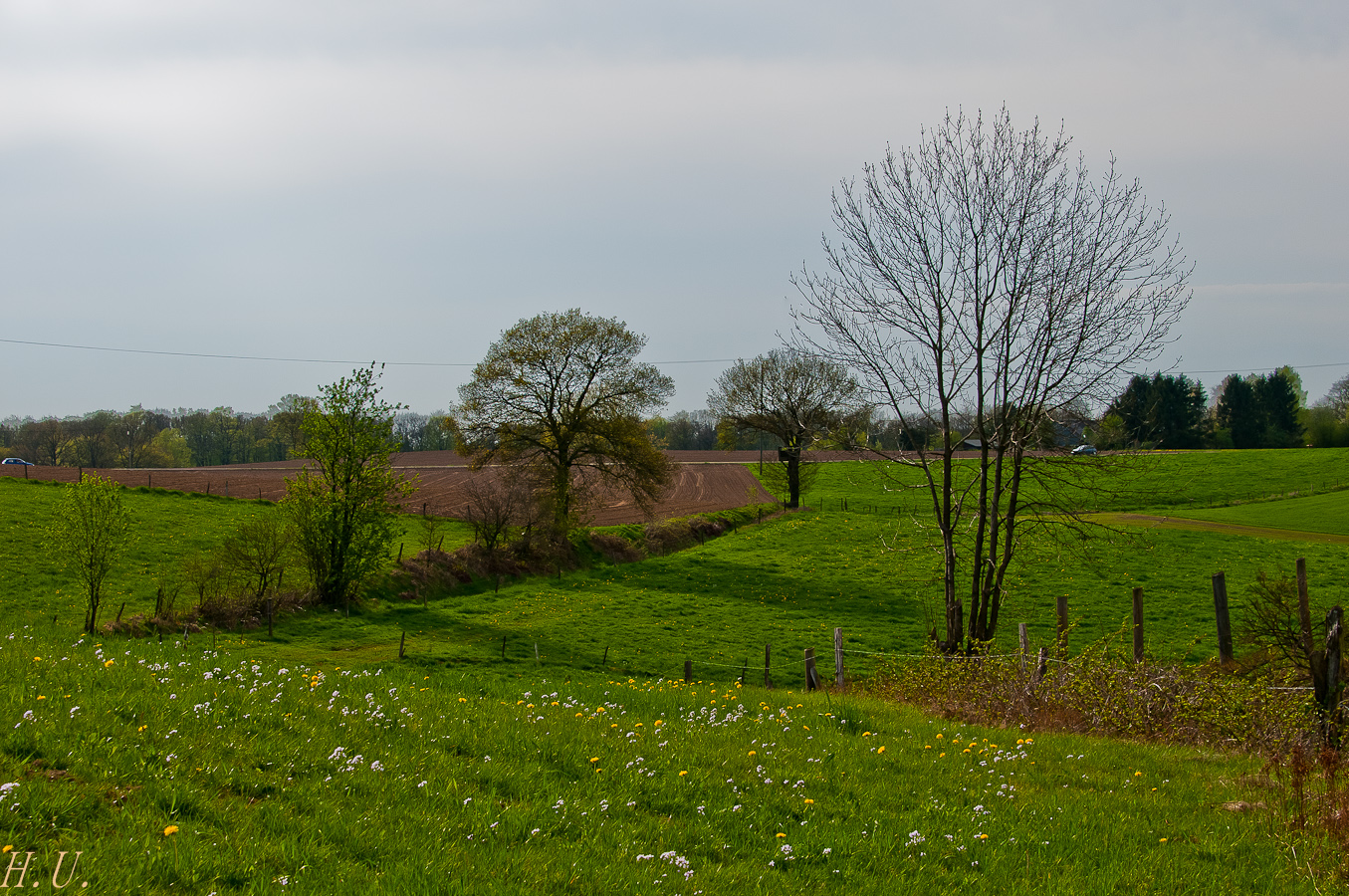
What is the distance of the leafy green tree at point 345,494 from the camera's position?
99.9ft

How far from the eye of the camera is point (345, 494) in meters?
31.3

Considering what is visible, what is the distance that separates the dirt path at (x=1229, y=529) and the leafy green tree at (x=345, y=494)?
3600cm

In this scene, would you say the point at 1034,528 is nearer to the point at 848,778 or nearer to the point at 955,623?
the point at 955,623

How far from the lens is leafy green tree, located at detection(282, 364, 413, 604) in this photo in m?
30.4

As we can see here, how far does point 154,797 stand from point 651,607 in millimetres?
30065

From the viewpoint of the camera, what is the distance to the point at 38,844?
4113 millimetres

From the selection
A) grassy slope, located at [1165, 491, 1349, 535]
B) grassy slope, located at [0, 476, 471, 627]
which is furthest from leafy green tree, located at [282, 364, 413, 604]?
grassy slope, located at [1165, 491, 1349, 535]

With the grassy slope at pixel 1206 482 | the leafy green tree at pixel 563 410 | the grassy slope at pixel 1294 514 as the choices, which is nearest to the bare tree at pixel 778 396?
the grassy slope at pixel 1206 482

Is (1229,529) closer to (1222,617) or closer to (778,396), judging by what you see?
(778,396)

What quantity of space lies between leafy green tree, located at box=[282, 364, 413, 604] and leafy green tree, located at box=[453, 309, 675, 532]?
11.4 meters

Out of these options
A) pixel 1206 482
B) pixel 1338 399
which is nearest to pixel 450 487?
pixel 1206 482

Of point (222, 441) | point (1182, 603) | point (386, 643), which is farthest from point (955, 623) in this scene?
point (222, 441)

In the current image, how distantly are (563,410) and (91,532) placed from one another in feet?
→ 79.5

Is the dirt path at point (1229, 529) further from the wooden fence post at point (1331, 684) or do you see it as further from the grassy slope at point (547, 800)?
the grassy slope at point (547, 800)
